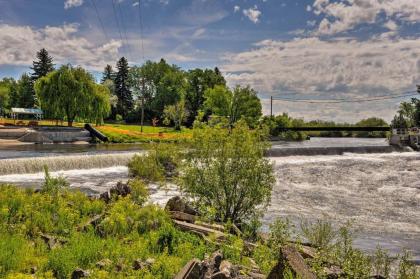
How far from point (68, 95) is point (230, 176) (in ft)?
163

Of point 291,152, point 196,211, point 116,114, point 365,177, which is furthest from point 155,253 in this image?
point 116,114

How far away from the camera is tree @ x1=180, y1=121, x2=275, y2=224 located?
12.0m

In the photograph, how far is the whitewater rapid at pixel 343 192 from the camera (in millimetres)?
14680

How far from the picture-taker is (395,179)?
93.0 feet

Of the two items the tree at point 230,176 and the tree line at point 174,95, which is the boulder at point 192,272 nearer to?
the tree at point 230,176

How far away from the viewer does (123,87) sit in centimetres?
10669

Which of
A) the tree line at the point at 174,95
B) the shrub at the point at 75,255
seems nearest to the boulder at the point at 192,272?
the shrub at the point at 75,255

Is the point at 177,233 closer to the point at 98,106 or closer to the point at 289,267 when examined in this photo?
the point at 289,267

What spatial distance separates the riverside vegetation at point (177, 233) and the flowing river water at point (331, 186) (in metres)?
2.83

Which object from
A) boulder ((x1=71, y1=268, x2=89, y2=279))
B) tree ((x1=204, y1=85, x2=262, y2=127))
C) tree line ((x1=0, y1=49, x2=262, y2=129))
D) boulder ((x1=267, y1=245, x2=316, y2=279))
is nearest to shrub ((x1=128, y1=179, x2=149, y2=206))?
boulder ((x1=71, y1=268, x2=89, y2=279))

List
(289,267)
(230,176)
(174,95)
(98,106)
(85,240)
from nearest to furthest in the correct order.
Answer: (289,267) → (85,240) → (230,176) → (98,106) → (174,95)

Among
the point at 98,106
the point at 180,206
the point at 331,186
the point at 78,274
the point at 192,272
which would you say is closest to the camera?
the point at 192,272

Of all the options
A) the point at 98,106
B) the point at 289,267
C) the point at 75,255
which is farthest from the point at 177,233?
the point at 98,106

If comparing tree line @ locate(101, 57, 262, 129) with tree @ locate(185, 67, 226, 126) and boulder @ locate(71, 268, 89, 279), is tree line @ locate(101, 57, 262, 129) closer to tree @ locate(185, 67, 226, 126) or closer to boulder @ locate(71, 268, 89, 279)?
tree @ locate(185, 67, 226, 126)
